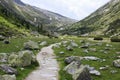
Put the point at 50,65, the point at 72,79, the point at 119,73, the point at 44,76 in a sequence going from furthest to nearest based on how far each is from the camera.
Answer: the point at 50,65, the point at 119,73, the point at 44,76, the point at 72,79

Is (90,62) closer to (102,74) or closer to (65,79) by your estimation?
(102,74)

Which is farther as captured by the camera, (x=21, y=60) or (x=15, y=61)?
(x=21, y=60)

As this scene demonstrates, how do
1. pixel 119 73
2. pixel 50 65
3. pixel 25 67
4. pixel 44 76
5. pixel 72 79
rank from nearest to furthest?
1. pixel 72 79
2. pixel 44 76
3. pixel 119 73
4. pixel 25 67
5. pixel 50 65

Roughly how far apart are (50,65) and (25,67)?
242 inches

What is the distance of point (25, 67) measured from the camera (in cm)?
4278

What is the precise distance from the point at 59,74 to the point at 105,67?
26.7 ft

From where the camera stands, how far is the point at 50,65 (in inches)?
1882

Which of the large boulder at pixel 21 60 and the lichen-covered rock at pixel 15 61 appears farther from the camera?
the large boulder at pixel 21 60

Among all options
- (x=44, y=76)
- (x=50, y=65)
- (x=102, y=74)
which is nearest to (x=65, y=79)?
(x=44, y=76)

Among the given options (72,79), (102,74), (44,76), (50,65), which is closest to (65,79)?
(72,79)

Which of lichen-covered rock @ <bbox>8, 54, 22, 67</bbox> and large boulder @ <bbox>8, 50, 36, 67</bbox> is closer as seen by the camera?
lichen-covered rock @ <bbox>8, 54, 22, 67</bbox>

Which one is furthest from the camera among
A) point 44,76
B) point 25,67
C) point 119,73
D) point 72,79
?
point 25,67

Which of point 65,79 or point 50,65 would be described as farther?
point 50,65

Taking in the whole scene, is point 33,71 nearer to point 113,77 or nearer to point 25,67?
point 25,67
